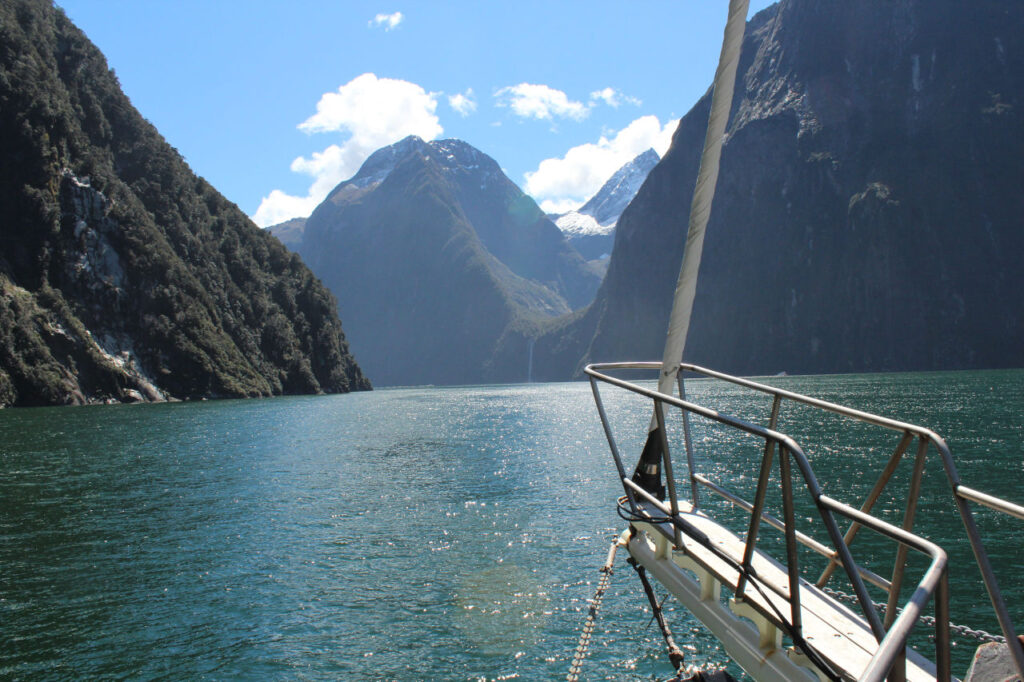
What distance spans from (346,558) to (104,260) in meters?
98.9

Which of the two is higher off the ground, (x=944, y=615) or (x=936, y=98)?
(x=936, y=98)

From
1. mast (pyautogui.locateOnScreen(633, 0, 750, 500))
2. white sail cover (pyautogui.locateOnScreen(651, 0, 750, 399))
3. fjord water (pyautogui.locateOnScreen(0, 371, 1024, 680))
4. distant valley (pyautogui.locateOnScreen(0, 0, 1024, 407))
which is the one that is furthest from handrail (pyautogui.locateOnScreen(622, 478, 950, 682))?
distant valley (pyautogui.locateOnScreen(0, 0, 1024, 407))

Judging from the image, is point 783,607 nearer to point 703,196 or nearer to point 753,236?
point 703,196

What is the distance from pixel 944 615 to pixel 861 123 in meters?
206

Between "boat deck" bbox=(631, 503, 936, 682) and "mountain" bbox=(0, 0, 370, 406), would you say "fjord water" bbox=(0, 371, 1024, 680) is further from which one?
"mountain" bbox=(0, 0, 370, 406)

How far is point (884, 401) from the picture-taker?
5900cm

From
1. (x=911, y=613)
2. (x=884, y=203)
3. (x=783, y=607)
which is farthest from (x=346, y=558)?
(x=884, y=203)

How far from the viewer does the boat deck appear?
5113mm

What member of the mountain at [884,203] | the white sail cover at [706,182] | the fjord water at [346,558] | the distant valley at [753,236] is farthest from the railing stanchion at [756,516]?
the mountain at [884,203]

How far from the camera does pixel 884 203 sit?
168m

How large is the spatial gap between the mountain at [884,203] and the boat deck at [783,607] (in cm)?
16649

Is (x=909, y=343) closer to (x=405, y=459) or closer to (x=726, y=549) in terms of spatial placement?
Answer: (x=405, y=459)

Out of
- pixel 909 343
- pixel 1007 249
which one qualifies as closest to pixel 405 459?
pixel 909 343

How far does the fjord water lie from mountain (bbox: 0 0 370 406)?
2139 inches
